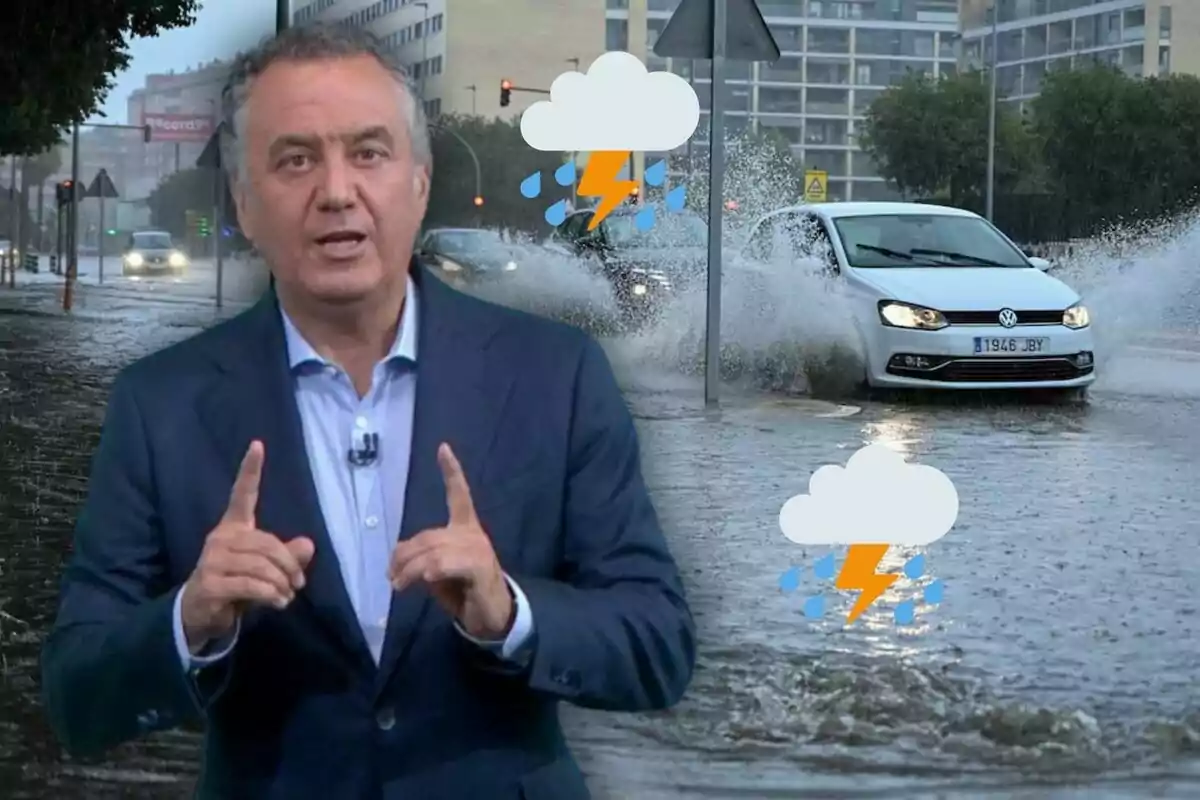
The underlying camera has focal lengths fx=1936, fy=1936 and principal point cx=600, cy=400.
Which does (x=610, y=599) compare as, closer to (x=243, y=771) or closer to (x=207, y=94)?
(x=243, y=771)

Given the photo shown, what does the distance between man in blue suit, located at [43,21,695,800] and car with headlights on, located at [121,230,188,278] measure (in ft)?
3.17

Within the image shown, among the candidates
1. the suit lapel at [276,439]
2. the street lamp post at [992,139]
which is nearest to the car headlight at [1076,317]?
the street lamp post at [992,139]

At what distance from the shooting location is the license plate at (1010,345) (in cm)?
293

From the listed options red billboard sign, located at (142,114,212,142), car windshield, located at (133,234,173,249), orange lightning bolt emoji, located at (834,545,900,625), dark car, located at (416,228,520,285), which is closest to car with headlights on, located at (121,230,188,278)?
car windshield, located at (133,234,173,249)

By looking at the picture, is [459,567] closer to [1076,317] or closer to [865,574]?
[865,574]

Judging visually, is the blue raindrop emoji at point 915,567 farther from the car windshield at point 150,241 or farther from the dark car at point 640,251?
the car windshield at point 150,241

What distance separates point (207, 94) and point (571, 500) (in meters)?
0.89

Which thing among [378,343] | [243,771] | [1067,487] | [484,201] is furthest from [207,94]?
[1067,487]

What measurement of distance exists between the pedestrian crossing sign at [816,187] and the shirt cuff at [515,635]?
4.71 ft

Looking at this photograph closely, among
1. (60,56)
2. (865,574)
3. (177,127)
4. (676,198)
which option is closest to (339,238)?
(177,127)

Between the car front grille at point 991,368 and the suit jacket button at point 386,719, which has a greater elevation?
the car front grille at point 991,368

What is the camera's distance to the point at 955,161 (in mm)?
2730

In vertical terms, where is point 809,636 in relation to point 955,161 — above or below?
below

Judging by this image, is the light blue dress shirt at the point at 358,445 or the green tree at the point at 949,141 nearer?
the light blue dress shirt at the point at 358,445
